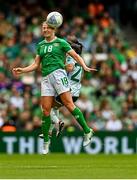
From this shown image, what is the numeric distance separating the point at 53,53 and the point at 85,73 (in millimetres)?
10375

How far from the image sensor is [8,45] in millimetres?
27422

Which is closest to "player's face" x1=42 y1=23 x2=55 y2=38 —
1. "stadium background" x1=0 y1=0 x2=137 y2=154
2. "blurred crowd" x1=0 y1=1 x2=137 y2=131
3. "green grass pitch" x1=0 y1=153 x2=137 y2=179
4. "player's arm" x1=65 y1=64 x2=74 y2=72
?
"player's arm" x1=65 y1=64 x2=74 y2=72

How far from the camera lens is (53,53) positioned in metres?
16.9

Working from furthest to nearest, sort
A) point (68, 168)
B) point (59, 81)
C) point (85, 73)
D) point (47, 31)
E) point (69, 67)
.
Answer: point (85, 73), point (69, 67), point (59, 81), point (47, 31), point (68, 168)

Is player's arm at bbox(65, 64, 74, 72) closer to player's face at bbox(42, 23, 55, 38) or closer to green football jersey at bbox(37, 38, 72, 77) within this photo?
green football jersey at bbox(37, 38, 72, 77)

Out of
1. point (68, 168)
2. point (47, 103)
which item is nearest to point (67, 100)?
point (47, 103)

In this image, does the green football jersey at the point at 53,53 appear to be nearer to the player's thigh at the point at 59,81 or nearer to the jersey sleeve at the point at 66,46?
the jersey sleeve at the point at 66,46

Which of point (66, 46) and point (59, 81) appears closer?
point (66, 46)

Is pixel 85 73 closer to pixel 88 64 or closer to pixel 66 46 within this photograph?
pixel 88 64

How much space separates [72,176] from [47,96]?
3.16 m

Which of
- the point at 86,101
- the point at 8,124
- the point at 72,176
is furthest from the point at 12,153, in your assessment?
the point at 72,176

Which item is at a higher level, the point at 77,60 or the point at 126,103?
the point at 77,60

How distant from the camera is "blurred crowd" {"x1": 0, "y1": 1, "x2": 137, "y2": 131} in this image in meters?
25.2

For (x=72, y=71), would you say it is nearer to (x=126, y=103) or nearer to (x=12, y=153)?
(x=12, y=153)
